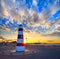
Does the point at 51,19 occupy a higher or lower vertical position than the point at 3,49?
higher

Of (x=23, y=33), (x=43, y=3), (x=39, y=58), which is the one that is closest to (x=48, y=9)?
(x=43, y=3)

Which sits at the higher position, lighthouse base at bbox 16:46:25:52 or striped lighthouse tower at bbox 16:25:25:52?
striped lighthouse tower at bbox 16:25:25:52

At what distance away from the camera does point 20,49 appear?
6.10 feet

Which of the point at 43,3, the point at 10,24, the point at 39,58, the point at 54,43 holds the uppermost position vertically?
the point at 43,3

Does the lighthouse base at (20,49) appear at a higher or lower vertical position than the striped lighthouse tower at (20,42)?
lower

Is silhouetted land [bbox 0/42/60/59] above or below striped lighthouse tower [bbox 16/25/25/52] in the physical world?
below

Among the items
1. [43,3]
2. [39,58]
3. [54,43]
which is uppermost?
[43,3]

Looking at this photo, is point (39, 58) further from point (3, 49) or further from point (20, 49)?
point (3, 49)

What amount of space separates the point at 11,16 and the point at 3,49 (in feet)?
0.86

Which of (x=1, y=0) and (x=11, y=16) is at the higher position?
(x=1, y=0)

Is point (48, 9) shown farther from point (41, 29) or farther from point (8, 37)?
point (8, 37)

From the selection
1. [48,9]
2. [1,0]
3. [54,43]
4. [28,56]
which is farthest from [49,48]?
[1,0]

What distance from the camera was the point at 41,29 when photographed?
1865mm

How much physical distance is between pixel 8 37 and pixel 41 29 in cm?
26
